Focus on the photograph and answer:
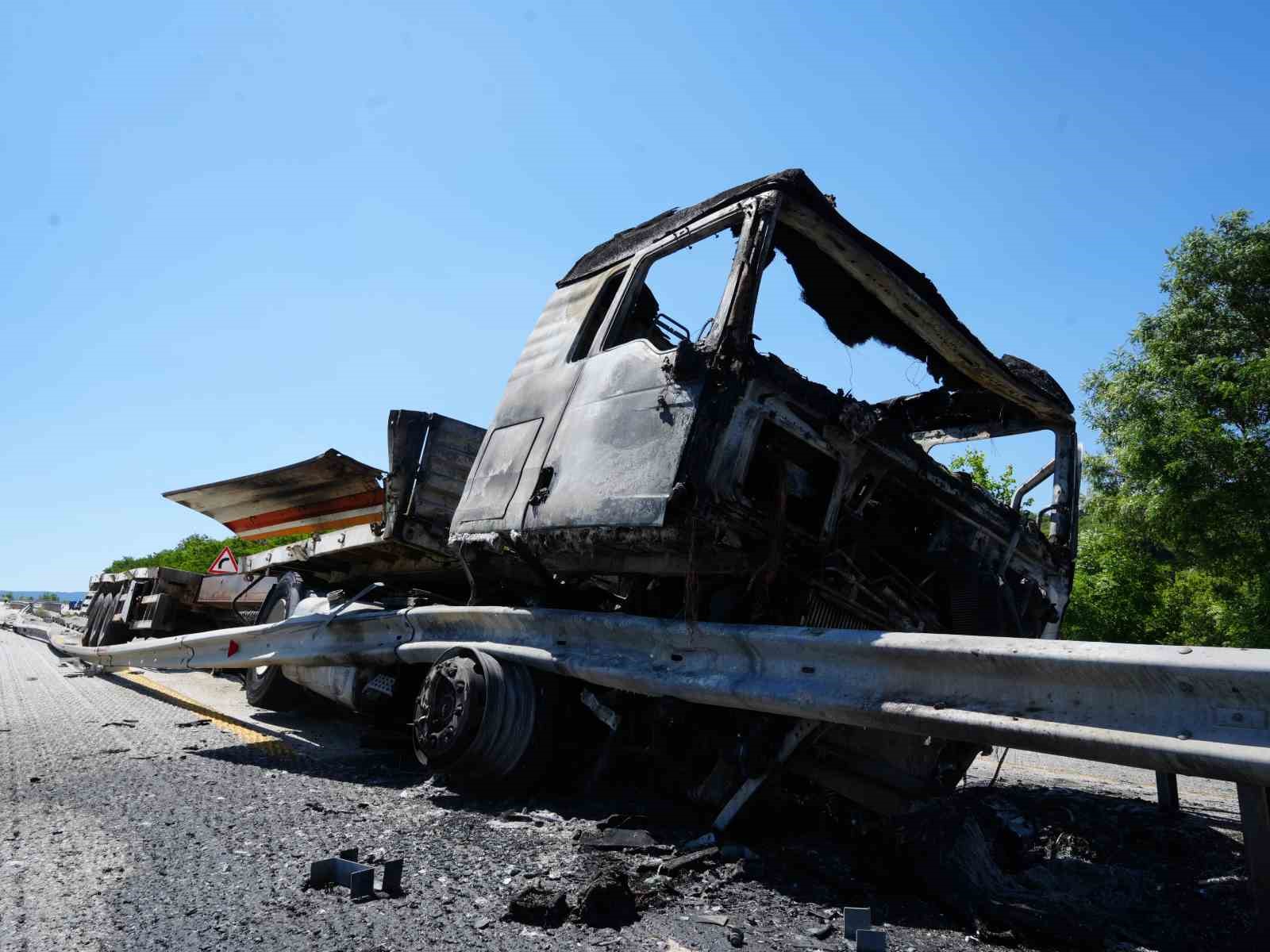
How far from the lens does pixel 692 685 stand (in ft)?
10.2

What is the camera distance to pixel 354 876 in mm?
2346

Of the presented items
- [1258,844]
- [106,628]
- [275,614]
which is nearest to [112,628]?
[106,628]

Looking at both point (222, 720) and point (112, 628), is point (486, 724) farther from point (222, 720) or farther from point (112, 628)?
point (112, 628)

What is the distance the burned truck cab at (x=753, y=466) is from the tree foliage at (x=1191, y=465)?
37.4ft

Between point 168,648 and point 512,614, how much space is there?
4.13 meters

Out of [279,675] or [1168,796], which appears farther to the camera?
[279,675]

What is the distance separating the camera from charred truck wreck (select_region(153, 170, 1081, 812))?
127 inches

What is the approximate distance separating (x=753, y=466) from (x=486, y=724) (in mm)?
1604

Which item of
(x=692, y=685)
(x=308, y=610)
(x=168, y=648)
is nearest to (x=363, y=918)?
(x=692, y=685)

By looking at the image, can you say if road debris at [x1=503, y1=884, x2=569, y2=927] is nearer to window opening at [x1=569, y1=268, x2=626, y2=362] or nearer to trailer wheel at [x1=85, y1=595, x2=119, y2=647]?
window opening at [x1=569, y1=268, x2=626, y2=362]

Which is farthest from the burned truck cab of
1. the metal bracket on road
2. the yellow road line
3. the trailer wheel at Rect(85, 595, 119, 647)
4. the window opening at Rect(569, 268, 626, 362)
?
the trailer wheel at Rect(85, 595, 119, 647)

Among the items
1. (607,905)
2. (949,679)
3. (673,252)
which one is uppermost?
(673,252)

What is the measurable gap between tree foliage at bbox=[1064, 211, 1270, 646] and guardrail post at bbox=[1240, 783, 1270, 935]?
13957 millimetres

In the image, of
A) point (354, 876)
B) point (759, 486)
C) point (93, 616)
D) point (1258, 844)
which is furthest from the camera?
point (93, 616)
